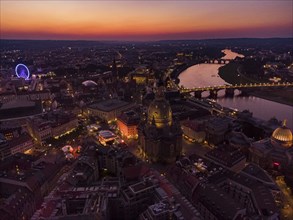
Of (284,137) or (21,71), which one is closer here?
(284,137)

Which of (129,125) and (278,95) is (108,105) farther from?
(278,95)

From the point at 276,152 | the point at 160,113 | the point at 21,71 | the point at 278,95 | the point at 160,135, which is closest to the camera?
the point at 276,152

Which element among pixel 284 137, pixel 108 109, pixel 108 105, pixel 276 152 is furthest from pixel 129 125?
pixel 284 137

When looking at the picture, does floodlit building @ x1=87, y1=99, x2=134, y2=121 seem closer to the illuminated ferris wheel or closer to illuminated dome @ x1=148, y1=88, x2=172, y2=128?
illuminated dome @ x1=148, y1=88, x2=172, y2=128

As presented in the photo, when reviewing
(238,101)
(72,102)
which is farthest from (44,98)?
(238,101)

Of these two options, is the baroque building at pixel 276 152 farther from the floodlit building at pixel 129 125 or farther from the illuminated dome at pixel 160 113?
the floodlit building at pixel 129 125

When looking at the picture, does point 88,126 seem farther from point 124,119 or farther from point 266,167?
point 266,167

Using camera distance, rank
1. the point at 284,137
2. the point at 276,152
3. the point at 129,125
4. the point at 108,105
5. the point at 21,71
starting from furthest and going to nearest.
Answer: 1. the point at 21,71
2. the point at 108,105
3. the point at 129,125
4. the point at 284,137
5. the point at 276,152

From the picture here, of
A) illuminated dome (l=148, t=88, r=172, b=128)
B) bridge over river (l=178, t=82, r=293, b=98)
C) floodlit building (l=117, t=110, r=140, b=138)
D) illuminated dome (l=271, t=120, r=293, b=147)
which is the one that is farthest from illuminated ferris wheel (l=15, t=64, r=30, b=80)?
illuminated dome (l=271, t=120, r=293, b=147)

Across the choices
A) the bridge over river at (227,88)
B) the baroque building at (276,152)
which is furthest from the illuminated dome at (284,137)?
the bridge over river at (227,88)
